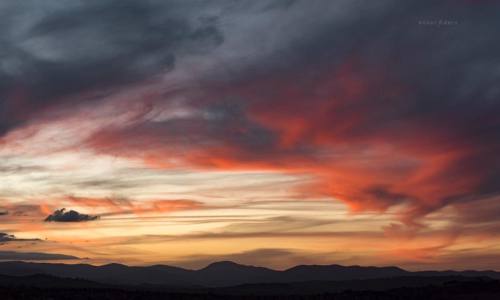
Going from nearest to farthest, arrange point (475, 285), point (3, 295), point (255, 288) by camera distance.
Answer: point (3, 295) → point (475, 285) → point (255, 288)

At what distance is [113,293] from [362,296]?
81.7 feet

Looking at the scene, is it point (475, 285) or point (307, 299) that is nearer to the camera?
point (307, 299)

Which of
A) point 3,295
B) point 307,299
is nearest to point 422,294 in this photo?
point 307,299

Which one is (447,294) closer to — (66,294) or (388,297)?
(388,297)

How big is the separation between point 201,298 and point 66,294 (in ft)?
43.4

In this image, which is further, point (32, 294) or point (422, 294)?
point (422, 294)

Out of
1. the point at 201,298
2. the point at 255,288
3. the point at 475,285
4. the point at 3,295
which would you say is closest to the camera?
the point at 3,295

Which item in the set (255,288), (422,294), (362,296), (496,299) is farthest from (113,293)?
(255,288)

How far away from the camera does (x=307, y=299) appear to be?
67.0 meters

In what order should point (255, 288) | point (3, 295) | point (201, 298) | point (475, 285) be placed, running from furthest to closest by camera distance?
point (255, 288) < point (475, 285) < point (201, 298) < point (3, 295)

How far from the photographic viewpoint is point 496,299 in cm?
6481

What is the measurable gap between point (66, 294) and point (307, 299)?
2337 centimetres

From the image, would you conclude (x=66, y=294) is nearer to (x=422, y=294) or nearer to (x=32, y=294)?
(x=32, y=294)

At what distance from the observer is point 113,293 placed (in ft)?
228
